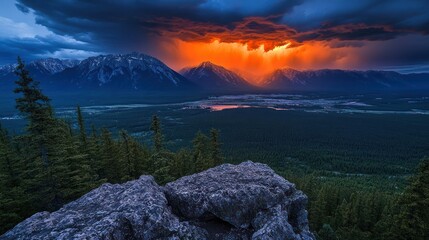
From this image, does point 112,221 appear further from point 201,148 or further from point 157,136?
point 201,148

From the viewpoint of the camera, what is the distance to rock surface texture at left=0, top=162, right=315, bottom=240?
45.8 ft

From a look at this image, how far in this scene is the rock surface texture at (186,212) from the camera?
A: 45.8 ft

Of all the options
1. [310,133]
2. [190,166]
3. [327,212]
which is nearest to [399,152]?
[310,133]

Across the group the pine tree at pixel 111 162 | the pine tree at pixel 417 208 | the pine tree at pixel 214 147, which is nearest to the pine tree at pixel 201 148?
the pine tree at pixel 214 147

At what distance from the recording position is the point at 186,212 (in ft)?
57.9

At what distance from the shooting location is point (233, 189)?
1819cm

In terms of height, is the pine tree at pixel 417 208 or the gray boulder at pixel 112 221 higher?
the gray boulder at pixel 112 221

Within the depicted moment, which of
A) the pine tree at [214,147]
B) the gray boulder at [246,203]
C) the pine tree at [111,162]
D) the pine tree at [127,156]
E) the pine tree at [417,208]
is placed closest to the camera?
the gray boulder at [246,203]

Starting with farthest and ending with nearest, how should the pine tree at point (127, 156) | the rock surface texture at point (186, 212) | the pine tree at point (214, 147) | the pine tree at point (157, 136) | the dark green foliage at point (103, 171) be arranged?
the pine tree at point (214, 147) → the pine tree at point (157, 136) → the pine tree at point (127, 156) → the dark green foliage at point (103, 171) → the rock surface texture at point (186, 212)

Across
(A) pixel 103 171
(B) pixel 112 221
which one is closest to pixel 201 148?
(A) pixel 103 171

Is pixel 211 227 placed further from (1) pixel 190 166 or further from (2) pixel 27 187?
(1) pixel 190 166

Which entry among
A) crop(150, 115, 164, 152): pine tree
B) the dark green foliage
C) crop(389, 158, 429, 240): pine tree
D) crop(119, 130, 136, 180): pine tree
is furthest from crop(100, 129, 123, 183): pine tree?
crop(389, 158, 429, 240): pine tree

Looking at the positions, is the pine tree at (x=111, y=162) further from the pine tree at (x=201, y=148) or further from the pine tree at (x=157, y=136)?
the pine tree at (x=201, y=148)

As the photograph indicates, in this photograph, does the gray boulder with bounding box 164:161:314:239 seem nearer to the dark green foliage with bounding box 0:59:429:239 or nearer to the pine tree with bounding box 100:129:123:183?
the dark green foliage with bounding box 0:59:429:239
